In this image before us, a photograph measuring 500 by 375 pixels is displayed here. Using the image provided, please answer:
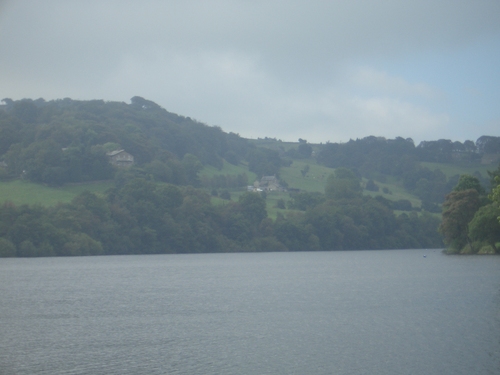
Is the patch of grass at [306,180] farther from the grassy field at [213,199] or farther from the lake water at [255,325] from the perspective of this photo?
the lake water at [255,325]

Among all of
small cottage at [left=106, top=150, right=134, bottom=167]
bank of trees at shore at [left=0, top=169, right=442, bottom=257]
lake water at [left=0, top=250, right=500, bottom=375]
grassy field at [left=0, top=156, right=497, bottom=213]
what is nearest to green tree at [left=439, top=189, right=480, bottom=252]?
lake water at [left=0, top=250, right=500, bottom=375]

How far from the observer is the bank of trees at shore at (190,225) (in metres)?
95.4

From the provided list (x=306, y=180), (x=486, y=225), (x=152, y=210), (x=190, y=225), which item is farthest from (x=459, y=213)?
(x=306, y=180)

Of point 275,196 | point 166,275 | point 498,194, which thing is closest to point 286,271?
point 166,275

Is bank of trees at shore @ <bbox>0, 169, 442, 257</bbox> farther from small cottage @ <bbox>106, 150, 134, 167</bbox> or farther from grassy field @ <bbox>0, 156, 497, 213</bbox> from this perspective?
small cottage @ <bbox>106, 150, 134, 167</bbox>

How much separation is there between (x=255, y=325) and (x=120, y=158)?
4729 inches

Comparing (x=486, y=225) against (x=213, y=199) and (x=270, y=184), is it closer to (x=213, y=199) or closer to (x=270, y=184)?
(x=213, y=199)

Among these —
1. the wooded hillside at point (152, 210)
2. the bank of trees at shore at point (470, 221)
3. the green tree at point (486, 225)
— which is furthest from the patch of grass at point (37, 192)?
the green tree at point (486, 225)

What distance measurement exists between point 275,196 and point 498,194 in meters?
98.5

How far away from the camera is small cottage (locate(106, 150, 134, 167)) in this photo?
479ft

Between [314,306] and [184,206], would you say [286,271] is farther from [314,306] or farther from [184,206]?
[184,206]

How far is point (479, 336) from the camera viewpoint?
97.7 feet

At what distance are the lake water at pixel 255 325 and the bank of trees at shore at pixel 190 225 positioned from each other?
3337 centimetres

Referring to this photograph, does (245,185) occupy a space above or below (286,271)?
above
